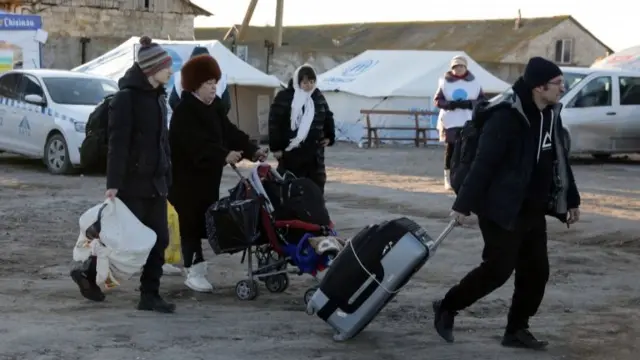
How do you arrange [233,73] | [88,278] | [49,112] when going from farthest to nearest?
[233,73] < [49,112] < [88,278]

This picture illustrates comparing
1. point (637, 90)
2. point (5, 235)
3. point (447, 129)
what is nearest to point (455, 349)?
point (5, 235)

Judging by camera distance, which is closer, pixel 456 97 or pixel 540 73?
pixel 540 73

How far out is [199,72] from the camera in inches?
306

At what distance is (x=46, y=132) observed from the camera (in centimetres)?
1762

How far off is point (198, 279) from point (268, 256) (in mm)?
523

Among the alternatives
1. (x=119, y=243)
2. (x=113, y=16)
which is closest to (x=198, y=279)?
(x=119, y=243)

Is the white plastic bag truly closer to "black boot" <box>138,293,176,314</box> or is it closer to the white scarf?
"black boot" <box>138,293,176,314</box>

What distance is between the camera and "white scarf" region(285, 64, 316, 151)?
30.1ft

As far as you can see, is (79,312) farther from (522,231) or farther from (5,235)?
(5,235)

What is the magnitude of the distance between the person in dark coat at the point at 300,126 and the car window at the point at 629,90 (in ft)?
43.8

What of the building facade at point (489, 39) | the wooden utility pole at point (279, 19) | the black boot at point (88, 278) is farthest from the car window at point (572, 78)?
the building facade at point (489, 39)

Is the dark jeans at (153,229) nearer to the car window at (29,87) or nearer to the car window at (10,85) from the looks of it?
the car window at (29,87)

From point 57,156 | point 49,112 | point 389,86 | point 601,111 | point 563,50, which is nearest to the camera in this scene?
point 57,156

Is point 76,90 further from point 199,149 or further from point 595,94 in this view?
point 199,149
